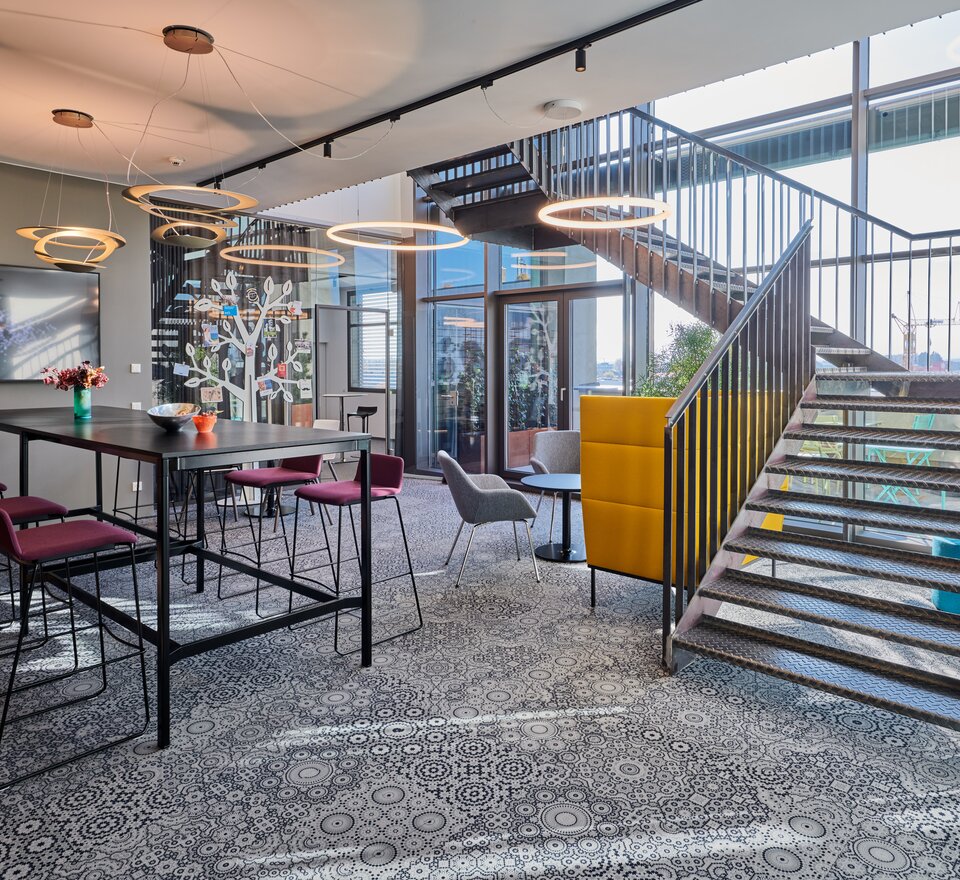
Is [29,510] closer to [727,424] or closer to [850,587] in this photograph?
[727,424]

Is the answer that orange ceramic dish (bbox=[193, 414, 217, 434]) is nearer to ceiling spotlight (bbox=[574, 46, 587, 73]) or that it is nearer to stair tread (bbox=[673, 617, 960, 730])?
stair tread (bbox=[673, 617, 960, 730])

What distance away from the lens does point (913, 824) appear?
2305mm

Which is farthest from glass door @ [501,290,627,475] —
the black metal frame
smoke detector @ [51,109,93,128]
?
the black metal frame

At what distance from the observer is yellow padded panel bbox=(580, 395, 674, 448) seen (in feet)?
12.9

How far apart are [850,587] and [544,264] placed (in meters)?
4.87

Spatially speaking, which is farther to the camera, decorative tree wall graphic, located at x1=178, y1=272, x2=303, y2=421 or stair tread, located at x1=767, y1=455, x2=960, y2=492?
decorative tree wall graphic, located at x1=178, y1=272, x2=303, y2=421

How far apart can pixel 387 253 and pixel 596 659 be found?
274 inches

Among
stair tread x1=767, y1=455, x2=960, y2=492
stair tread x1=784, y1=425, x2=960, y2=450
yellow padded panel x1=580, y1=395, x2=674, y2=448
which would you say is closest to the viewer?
stair tread x1=767, y1=455, x2=960, y2=492

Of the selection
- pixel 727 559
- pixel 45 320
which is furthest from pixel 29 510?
pixel 727 559

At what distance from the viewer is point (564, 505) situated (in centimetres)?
539

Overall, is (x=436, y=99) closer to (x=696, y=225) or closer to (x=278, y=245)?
(x=696, y=225)

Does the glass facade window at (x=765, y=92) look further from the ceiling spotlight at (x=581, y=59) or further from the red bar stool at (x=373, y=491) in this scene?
the red bar stool at (x=373, y=491)

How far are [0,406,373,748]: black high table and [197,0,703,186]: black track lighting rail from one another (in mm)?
2498

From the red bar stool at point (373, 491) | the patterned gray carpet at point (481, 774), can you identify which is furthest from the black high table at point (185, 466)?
the red bar stool at point (373, 491)
